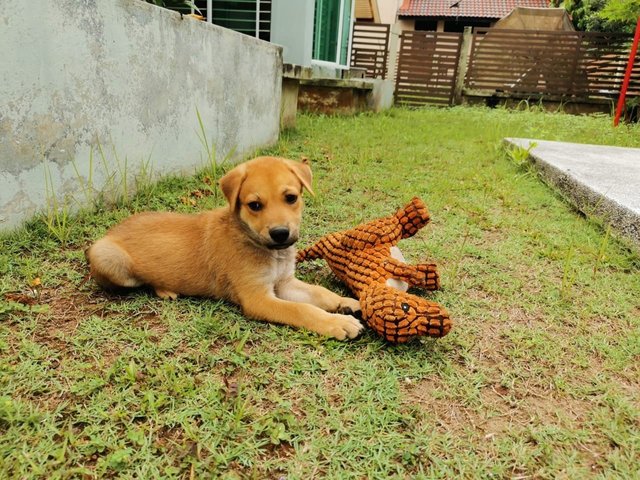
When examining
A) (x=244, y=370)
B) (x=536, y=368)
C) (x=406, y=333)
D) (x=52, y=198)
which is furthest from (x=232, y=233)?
(x=536, y=368)

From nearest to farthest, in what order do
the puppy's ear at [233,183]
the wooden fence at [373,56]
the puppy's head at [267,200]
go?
the puppy's head at [267,200], the puppy's ear at [233,183], the wooden fence at [373,56]

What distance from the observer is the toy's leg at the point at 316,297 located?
2.52 m

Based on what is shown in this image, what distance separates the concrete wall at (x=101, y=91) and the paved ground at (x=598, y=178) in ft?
11.5

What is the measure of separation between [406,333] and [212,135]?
348 cm

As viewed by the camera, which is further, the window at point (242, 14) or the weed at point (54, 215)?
the window at point (242, 14)

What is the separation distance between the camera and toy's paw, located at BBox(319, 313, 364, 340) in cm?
225

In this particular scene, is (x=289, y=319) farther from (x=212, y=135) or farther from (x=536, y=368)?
(x=212, y=135)

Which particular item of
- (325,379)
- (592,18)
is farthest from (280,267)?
(592,18)

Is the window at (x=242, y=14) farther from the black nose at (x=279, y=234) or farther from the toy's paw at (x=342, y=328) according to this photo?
the toy's paw at (x=342, y=328)

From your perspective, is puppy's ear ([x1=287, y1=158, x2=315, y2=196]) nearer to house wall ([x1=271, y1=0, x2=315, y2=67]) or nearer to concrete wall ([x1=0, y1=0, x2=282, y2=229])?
concrete wall ([x1=0, y1=0, x2=282, y2=229])

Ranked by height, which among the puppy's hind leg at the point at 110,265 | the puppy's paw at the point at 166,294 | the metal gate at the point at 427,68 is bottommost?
the puppy's paw at the point at 166,294

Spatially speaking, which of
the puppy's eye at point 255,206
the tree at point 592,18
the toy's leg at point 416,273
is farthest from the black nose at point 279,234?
the tree at point 592,18

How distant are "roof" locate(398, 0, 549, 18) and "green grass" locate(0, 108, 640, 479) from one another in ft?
82.7

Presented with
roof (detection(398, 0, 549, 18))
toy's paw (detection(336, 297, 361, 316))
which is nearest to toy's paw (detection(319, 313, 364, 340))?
toy's paw (detection(336, 297, 361, 316))
